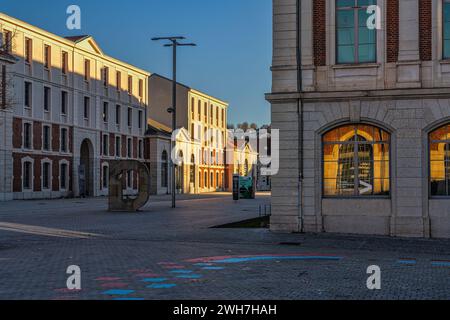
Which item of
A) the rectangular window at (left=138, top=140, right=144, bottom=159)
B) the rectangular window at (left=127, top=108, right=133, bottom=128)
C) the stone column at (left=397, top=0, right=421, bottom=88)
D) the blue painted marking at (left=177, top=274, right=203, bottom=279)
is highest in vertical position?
the rectangular window at (left=127, top=108, right=133, bottom=128)

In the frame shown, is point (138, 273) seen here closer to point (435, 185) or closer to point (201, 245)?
point (201, 245)

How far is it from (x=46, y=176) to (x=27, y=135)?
444 centimetres

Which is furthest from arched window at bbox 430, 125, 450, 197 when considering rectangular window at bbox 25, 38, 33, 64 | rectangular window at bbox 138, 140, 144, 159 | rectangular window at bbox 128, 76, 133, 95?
rectangular window at bbox 138, 140, 144, 159

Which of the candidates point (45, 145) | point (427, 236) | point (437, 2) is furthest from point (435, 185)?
point (45, 145)

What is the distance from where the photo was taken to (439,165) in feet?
65.0

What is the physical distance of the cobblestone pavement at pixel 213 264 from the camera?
9.91 meters

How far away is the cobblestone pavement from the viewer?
32.5 ft

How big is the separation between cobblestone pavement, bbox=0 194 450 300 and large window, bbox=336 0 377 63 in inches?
217

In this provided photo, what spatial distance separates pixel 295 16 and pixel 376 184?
5.68 m

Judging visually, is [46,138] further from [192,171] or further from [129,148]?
[192,171]

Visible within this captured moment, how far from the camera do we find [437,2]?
19.7 metres

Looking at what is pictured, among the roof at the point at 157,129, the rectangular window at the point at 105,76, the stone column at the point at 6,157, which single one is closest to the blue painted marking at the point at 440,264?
the stone column at the point at 6,157

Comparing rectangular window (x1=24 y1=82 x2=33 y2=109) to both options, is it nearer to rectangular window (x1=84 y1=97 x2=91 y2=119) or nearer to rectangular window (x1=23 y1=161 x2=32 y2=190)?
rectangular window (x1=23 y1=161 x2=32 y2=190)

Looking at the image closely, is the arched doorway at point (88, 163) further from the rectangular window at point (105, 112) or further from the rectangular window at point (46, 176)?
the rectangular window at point (46, 176)
